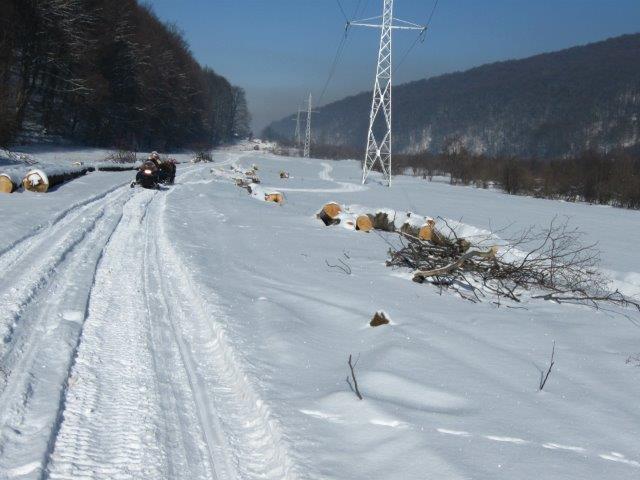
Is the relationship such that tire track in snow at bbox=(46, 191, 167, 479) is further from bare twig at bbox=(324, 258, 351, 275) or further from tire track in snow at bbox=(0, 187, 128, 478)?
bare twig at bbox=(324, 258, 351, 275)

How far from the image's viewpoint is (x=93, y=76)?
44.8m

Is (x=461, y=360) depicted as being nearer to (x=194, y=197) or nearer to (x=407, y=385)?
(x=407, y=385)

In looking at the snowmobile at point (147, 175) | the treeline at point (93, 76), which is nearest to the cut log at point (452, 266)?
the snowmobile at point (147, 175)

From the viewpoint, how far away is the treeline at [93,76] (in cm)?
3678

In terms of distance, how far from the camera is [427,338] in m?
5.71

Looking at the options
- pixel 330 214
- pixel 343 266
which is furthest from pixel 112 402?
pixel 330 214

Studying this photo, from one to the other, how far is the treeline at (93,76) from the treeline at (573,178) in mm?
35093

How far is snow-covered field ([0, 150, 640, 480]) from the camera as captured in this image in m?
3.25

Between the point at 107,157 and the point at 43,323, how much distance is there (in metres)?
38.1

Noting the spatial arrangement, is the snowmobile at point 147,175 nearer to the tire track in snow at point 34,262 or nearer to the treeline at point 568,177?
the tire track in snow at point 34,262

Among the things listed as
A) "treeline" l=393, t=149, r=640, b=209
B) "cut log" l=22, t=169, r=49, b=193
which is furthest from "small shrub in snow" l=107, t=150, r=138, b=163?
"treeline" l=393, t=149, r=640, b=209

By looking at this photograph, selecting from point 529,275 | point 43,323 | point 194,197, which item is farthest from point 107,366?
point 194,197

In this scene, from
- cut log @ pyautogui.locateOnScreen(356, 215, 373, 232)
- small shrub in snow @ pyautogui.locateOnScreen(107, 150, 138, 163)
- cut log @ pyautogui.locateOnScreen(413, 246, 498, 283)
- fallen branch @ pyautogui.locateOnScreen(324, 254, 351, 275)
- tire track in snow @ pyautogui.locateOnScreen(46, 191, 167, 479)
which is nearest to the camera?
tire track in snow @ pyautogui.locateOnScreen(46, 191, 167, 479)

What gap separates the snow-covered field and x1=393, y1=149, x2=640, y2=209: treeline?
41.7m
